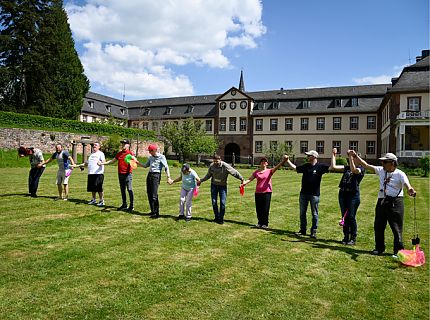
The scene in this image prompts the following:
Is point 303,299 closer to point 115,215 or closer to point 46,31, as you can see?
point 115,215

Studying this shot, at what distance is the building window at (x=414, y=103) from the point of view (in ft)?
111

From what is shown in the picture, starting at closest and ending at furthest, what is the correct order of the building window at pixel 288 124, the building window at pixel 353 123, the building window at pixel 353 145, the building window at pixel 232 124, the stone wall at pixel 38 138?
the stone wall at pixel 38 138 → the building window at pixel 353 123 → the building window at pixel 353 145 → the building window at pixel 288 124 → the building window at pixel 232 124

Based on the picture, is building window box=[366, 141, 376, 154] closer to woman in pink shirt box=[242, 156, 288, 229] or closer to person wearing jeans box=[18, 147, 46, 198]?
woman in pink shirt box=[242, 156, 288, 229]

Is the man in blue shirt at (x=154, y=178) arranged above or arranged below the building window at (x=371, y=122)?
below

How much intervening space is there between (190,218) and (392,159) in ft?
15.8

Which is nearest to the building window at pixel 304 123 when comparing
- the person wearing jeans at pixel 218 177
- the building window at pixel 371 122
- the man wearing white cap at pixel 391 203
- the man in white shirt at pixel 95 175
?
the building window at pixel 371 122

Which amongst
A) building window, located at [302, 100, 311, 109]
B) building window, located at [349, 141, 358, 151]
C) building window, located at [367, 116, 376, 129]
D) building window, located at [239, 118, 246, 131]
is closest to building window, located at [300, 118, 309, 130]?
building window, located at [302, 100, 311, 109]

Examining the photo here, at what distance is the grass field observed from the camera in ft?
12.8

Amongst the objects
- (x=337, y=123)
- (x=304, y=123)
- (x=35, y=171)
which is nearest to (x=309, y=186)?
(x=35, y=171)

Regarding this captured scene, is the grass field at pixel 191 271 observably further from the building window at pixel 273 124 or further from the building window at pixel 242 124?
the building window at pixel 242 124

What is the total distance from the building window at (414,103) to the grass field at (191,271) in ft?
96.9

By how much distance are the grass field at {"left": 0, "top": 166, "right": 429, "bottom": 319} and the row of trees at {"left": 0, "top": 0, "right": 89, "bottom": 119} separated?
117 ft

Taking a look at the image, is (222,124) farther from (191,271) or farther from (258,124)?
(191,271)

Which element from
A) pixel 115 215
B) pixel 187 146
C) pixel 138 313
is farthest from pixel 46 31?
pixel 138 313
